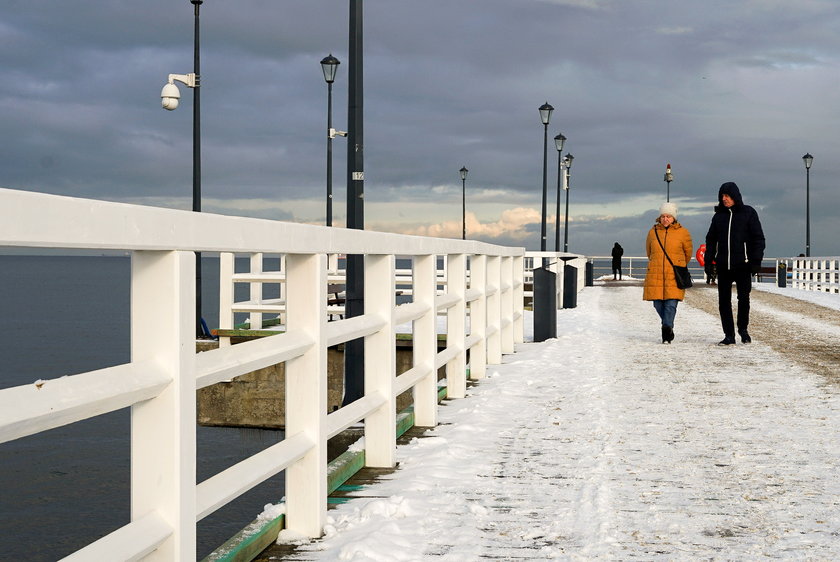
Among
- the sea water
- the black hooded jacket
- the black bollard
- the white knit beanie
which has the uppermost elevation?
the white knit beanie

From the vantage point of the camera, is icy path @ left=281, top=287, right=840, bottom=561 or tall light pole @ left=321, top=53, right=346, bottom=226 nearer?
icy path @ left=281, top=287, right=840, bottom=561

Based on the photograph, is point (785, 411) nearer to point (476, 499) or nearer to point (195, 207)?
point (476, 499)

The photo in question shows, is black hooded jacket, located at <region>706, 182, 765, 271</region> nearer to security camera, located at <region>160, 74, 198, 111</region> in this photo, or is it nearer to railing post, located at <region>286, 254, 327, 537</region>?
railing post, located at <region>286, 254, 327, 537</region>

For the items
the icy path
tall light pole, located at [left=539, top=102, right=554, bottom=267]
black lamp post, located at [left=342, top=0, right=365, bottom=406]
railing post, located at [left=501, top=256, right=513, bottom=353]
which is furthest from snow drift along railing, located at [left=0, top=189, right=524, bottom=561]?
tall light pole, located at [left=539, top=102, right=554, bottom=267]

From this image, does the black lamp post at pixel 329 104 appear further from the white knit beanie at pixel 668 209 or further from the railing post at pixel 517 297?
the white knit beanie at pixel 668 209

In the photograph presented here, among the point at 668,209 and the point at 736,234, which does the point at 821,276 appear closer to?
the point at 736,234

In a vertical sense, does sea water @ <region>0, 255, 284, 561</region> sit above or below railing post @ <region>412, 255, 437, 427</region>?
below

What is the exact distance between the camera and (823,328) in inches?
655

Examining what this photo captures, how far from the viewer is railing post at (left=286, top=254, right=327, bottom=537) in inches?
163

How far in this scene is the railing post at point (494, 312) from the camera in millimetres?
10891

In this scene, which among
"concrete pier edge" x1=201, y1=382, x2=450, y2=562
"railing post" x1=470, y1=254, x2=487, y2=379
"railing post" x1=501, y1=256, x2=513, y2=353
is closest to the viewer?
"concrete pier edge" x1=201, y1=382, x2=450, y2=562

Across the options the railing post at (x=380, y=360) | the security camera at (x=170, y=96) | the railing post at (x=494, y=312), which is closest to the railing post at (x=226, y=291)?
the security camera at (x=170, y=96)

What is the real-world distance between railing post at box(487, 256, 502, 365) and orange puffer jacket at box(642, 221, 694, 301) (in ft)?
8.84

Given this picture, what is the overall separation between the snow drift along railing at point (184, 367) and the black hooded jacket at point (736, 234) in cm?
803
